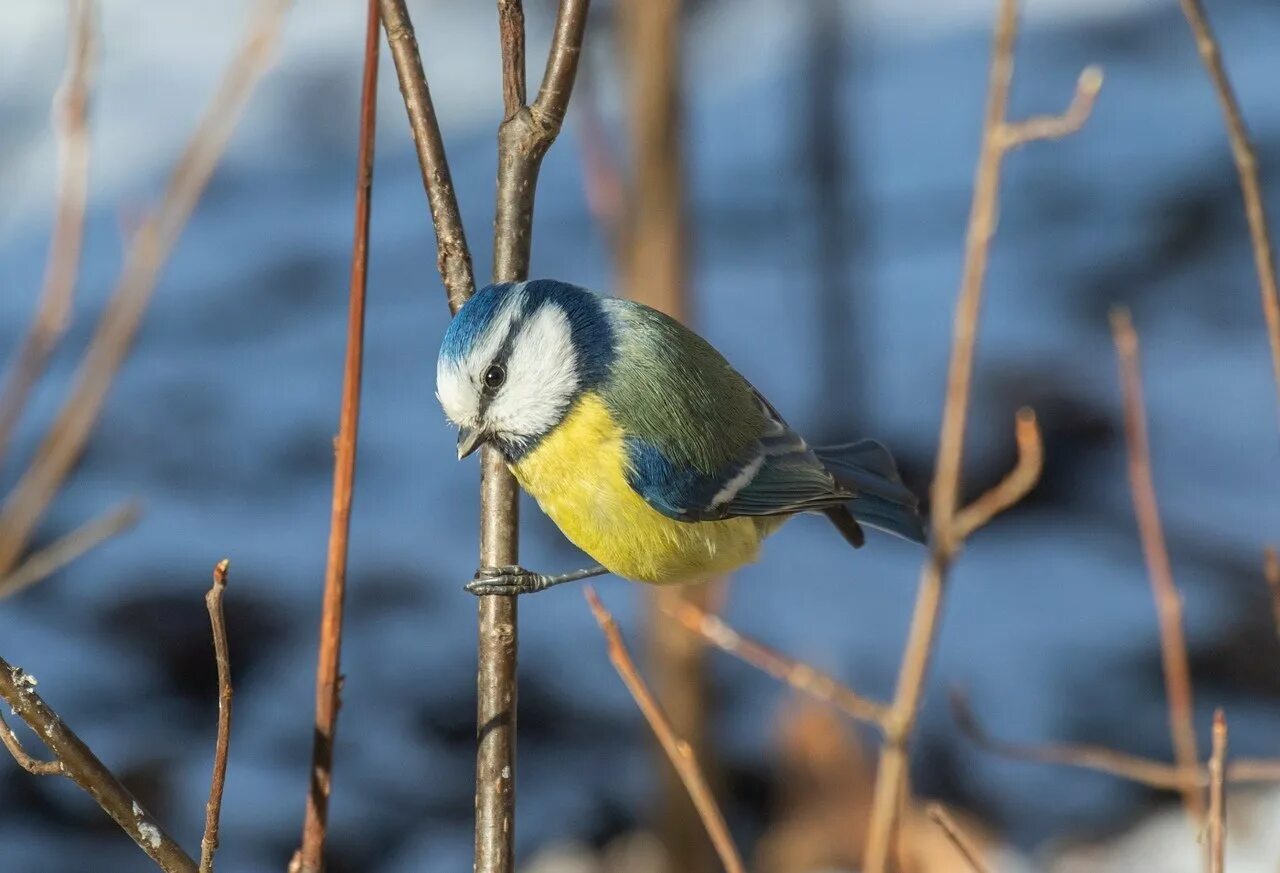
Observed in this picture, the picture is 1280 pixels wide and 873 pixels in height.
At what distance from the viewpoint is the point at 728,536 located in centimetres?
151

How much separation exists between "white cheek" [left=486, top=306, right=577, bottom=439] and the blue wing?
0.29ft

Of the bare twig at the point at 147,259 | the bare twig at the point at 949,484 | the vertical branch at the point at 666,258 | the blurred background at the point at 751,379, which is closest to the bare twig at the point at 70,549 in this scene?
the bare twig at the point at 147,259

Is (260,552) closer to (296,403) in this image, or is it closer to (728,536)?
(296,403)

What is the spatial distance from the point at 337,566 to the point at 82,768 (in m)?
0.23

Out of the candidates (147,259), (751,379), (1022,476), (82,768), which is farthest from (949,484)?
(751,379)

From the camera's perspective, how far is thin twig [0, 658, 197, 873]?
0.85 m

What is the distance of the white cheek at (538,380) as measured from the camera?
136 centimetres

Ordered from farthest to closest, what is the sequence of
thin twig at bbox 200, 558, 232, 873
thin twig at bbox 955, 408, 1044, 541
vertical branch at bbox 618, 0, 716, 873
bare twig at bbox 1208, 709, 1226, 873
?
vertical branch at bbox 618, 0, 716, 873, thin twig at bbox 955, 408, 1044, 541, bare twig at bbox 1208, 709, 1226, 873, thin twig at bbox 200, 558, 232, 873

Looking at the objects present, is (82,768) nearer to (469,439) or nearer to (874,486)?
(469,439)

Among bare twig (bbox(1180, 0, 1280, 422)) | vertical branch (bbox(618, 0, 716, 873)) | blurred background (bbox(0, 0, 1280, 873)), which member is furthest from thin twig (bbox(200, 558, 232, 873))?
vertical branch (bbox(618, 0, 716, 873))

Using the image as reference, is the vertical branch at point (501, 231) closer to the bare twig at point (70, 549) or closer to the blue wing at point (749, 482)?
the blue wing at point (749, 482)

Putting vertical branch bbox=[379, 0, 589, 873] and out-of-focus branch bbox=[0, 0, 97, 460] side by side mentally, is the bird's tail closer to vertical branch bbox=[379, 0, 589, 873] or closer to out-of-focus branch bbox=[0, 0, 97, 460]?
vertical branch bbox=[379, 0, 589, 873]

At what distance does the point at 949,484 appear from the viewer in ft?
3.53

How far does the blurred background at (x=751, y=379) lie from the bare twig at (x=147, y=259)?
2.37ft
